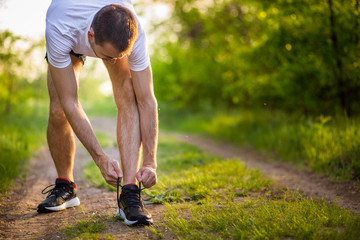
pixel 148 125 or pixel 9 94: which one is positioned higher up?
pixel 148 125

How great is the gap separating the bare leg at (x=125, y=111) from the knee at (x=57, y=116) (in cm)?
47

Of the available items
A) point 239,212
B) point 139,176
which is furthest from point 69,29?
point 239,212

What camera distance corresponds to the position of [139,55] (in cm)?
223

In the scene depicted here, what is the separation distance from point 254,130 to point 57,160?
443 cm

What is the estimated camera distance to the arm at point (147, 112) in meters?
2.31

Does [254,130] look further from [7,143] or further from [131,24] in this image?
[131,24]

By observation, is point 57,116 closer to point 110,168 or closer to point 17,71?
point 110,168

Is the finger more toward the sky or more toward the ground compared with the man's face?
more toward the ground

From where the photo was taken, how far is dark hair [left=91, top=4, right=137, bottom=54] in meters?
1.95

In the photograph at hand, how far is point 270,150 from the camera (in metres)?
5.14

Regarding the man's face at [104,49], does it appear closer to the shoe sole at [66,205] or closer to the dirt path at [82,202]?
the dirt path at [82,202]

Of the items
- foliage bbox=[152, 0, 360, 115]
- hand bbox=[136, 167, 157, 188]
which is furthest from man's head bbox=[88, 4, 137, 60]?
foliage bbox=[152, 0, 360, 115]

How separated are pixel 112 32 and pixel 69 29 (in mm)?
327

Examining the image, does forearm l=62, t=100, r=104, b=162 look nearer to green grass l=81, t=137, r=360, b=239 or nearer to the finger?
the finger
